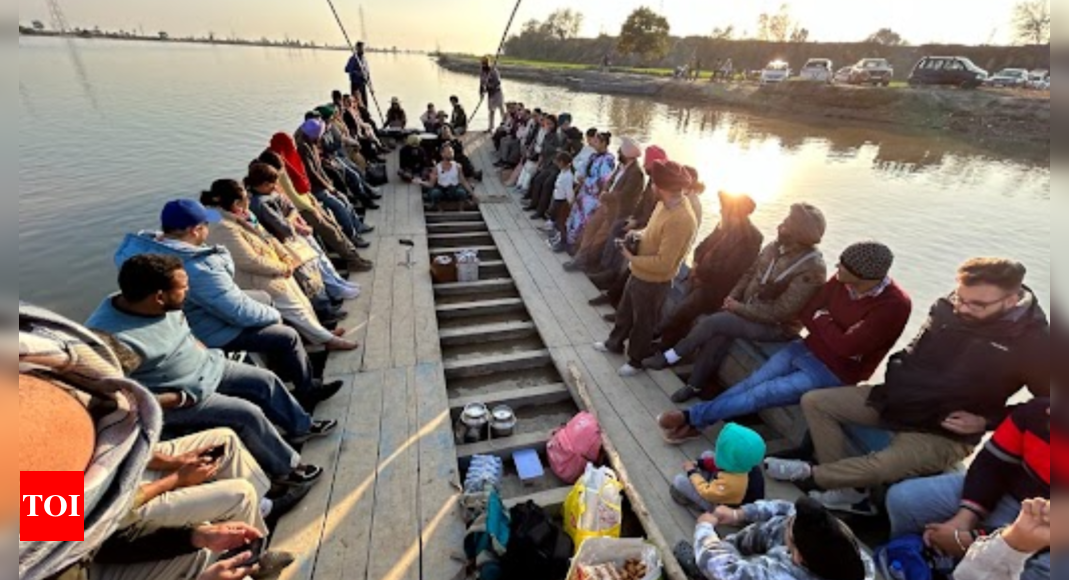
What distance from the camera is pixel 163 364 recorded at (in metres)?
2.29

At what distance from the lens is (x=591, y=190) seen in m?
5.90

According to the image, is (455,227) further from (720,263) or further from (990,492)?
(990,492)

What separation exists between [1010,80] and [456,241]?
35.3 metres

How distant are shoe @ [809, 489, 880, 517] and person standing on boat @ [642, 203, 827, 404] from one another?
1.08m

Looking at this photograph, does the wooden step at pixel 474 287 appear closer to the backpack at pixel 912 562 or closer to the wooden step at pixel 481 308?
the wooden step at pixel 481 308

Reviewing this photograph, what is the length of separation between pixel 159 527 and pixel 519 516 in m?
1.54

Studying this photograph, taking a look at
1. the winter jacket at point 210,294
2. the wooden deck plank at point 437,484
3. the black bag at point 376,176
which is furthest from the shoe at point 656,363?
the black bag at point 376,176

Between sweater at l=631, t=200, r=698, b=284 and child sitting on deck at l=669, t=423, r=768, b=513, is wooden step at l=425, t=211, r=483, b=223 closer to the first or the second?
sweater at l=631, t=200, r=698, b=284

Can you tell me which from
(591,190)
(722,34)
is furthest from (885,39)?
(591,190)

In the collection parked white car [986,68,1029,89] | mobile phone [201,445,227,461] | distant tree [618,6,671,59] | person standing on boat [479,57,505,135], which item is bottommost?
mobile phone [201,445,227,461]

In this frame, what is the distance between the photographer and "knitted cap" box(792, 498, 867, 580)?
1.65 metres

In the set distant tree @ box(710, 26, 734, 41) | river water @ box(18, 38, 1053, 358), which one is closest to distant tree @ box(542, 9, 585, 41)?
distant tree @ box(710, 26, 734, 41)

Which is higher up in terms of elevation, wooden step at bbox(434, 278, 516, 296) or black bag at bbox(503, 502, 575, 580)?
black bag at bbox(503, 502, 575, 580)

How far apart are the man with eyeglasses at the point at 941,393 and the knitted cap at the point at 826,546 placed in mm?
1166
